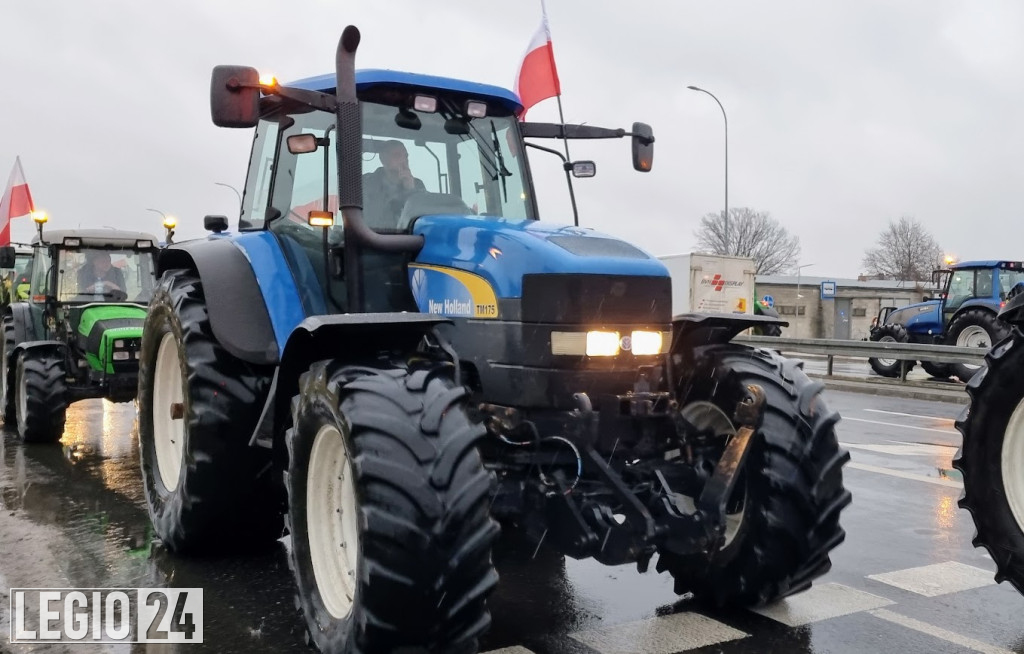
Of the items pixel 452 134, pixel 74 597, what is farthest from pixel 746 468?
pixel 74 597

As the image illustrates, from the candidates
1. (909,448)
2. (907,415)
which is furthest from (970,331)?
(909,448)

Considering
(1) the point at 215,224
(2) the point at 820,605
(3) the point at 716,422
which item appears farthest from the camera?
(1) the point at 215,224

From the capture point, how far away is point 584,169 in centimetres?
551

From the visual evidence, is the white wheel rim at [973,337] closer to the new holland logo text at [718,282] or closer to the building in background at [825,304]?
the new holland logo text at [718,282]

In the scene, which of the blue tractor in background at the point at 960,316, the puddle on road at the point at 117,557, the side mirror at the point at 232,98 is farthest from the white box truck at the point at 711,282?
the side mirror at the point at 232,98

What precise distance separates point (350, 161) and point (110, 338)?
5.95 m

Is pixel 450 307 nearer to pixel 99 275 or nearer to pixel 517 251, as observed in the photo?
pixel 517 251

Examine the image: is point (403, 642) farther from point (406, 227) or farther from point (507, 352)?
point (406, 227)

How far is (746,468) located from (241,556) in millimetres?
2861

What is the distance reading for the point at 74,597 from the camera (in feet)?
15.2

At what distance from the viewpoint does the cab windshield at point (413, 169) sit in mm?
4699

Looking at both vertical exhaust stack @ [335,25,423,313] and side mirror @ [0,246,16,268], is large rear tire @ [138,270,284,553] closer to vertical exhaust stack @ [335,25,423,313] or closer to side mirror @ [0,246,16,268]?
vertical exhaust stack @ [335,25,423,313]

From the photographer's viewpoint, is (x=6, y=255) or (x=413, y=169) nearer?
(x=413, y=169)

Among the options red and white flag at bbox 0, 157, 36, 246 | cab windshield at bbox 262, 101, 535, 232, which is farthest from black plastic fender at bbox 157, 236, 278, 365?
red and white flag at bbox 0, 157, 36, 246
